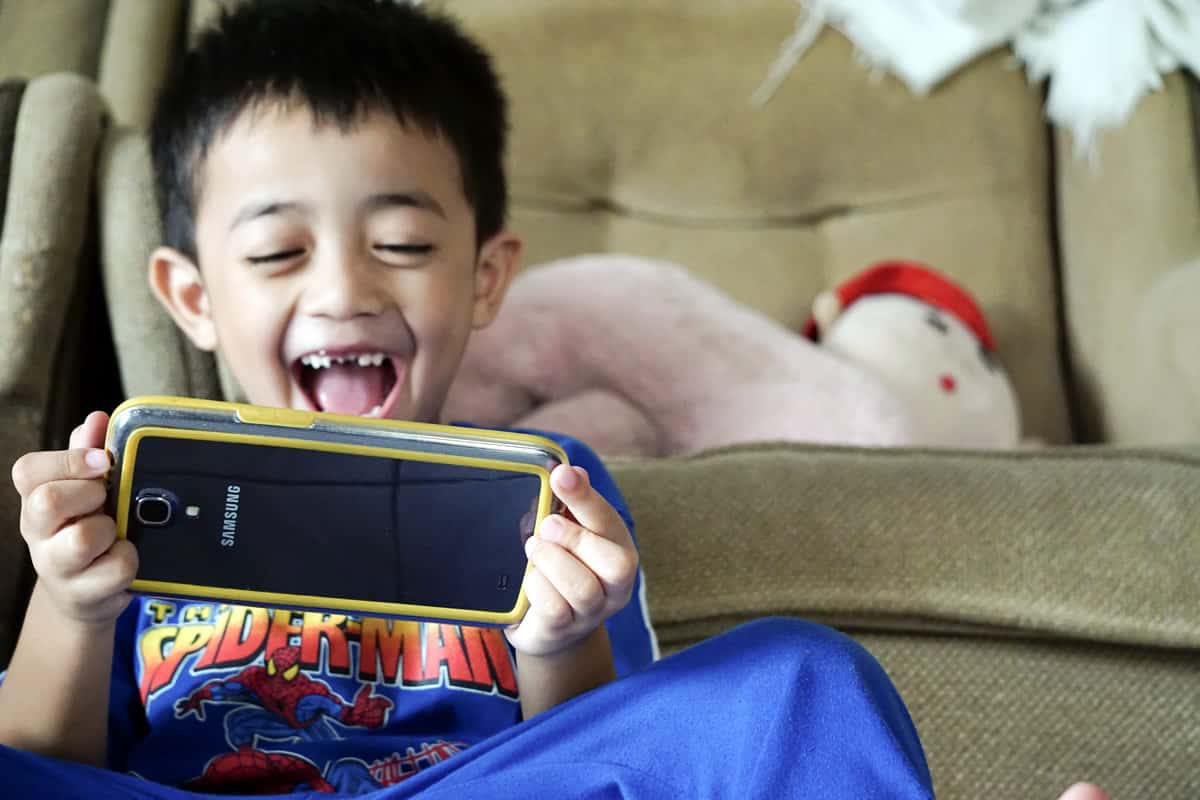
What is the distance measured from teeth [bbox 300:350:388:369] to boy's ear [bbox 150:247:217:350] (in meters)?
0.13

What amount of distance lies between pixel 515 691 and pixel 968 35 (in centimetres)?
120

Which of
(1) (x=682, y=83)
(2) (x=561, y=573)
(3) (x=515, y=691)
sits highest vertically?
(1) (x=682, y=83)

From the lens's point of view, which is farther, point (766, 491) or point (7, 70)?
point (7, 70)

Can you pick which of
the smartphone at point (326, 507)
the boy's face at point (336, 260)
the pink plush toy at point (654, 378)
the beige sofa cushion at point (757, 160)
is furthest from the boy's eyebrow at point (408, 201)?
the beige sofa cushion at point (757, 160)

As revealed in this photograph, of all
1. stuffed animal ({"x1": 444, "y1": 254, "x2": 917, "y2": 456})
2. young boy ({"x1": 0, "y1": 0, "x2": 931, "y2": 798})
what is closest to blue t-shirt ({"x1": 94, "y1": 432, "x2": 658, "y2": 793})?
young boy ({"x1": 0, "y1": 0, "x2": 931, "y2": 798})

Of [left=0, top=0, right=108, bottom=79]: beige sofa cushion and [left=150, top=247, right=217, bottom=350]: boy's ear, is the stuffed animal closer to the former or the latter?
[left=150, top=247, right=217, bottom=350]: boy's ear

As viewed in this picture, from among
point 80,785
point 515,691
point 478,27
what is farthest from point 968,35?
point 80,785

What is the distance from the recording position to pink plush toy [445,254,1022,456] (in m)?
1.17

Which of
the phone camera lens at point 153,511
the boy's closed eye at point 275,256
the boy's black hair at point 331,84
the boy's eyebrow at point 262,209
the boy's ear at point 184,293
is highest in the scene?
the boy's black hair at point 331,84

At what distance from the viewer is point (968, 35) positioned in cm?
147

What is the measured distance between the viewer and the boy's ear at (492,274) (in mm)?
906

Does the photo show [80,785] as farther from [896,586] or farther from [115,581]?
[896,586]

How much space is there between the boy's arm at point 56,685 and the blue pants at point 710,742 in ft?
0.15

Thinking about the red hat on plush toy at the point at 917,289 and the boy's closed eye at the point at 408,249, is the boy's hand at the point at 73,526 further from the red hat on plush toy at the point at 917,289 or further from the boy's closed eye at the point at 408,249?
the red hat on plush toy at the point at 917,289
